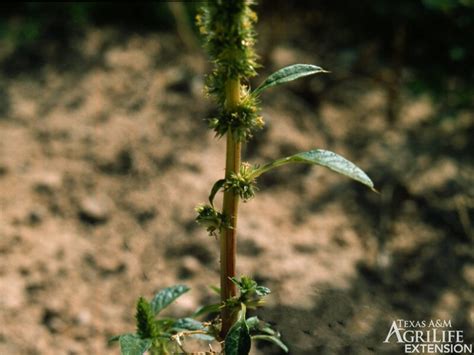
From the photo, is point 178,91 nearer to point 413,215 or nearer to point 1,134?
point 1,134

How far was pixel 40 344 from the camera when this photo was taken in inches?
84.6

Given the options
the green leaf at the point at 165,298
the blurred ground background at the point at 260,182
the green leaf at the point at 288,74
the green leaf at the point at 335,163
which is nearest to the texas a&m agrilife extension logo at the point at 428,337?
the blurred ground background at the point at 260,182

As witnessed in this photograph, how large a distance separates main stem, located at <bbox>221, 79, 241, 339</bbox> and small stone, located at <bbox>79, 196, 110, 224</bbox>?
4.35 ft

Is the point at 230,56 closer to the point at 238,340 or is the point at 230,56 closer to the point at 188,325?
the point at 238,340

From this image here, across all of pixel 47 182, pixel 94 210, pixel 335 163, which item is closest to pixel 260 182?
pixel 94 210

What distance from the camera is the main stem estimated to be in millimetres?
1235

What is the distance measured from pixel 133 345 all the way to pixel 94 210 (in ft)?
4.54

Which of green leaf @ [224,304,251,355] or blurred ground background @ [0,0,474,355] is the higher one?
blurred ground background @ [0,0,474,355]

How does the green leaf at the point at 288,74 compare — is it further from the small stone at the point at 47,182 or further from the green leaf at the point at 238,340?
the small stone at the point at 47,182

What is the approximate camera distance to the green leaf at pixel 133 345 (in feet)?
4.30

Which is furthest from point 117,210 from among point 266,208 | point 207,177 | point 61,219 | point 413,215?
point 413,215

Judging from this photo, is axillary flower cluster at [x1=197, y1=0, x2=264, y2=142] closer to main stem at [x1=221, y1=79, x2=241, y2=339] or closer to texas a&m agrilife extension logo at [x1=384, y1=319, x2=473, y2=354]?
main stem at [x1=221, y1=79, x2=241, y2=339]

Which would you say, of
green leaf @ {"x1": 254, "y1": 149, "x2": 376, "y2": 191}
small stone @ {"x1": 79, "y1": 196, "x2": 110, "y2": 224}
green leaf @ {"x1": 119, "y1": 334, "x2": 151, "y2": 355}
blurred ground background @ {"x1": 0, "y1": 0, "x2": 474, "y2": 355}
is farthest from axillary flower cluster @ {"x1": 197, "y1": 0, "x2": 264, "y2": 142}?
small stone @ {"x1": 79, "y1": 196, "x2": 110, "y2": 224}

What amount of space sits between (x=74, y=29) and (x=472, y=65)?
2.23 metres
